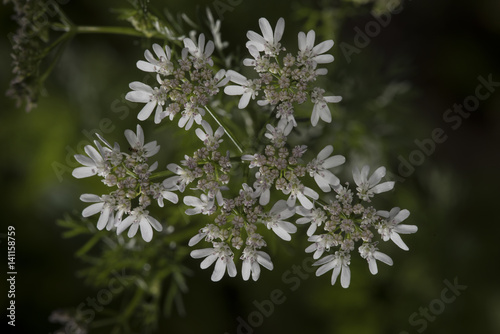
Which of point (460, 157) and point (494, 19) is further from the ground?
point (494, 19)

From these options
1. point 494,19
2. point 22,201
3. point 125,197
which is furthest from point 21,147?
point 494,19

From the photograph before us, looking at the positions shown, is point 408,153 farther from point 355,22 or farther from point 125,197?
point 125,197

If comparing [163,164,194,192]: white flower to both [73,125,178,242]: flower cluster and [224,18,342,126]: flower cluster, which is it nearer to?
[73,125,178,242]: flower cluster

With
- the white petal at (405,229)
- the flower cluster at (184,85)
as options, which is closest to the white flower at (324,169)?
the white petal at (405,229)

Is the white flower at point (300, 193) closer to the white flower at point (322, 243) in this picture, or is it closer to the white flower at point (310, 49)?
the white flower at point (322, 243)

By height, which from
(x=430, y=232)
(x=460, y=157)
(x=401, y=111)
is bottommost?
(x=460, y=157)

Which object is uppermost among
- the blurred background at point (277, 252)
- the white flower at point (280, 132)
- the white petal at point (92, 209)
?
the white petal at point (92, 209)
